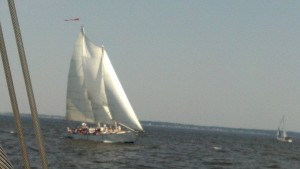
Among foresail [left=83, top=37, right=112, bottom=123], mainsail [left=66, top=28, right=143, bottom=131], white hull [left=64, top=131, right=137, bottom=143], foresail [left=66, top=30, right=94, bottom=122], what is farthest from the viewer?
foresail [left=66, top=30, right=94, bottom=122]

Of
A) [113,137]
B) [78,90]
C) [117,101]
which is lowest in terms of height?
[113,137]

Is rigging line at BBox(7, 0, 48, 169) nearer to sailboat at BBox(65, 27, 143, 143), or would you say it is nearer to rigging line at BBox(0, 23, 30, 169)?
rigging line at BBox(0, 23, 30, 169)

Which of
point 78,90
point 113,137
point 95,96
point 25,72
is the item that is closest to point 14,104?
point 25,72

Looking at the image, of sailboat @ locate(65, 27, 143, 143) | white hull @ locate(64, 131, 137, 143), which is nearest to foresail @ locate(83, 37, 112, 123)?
sailboat @ locate(65, 27, 143, 143)

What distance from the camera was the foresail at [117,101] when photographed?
74188 millimetres

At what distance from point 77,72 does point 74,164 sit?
122 feet

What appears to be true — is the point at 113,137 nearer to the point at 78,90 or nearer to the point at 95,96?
the point at 95,96

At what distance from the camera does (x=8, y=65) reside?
3.99m

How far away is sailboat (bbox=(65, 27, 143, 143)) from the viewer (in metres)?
74.5

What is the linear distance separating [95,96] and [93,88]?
1.30m

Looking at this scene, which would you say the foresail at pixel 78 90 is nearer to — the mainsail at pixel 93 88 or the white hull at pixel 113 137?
the mainsail at pixel 93 88

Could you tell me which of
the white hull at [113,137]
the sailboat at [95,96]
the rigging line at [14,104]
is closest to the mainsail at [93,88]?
the sailboat at [95,96]

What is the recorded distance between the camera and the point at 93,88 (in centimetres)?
7675

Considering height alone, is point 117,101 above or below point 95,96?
below
